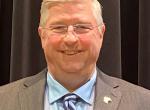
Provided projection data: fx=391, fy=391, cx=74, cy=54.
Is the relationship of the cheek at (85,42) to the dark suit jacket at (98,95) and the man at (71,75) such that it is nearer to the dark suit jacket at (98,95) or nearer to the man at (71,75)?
the man at (71,75)

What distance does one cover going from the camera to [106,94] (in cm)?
167

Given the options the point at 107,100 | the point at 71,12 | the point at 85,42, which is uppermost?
the point at 71,12

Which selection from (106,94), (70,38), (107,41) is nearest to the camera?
(70,38)

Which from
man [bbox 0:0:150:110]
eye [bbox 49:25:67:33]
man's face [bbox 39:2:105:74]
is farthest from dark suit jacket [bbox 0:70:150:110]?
eye [bbox 49:25:67:33]

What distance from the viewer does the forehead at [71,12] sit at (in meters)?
1.59

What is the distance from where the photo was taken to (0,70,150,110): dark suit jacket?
5.32 ft

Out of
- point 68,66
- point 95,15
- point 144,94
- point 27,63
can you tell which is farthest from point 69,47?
point 27,63

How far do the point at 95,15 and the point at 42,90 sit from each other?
0.39 meters

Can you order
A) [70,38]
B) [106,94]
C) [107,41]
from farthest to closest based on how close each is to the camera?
1. [107,41]
2. [106,94]
3. [70,38]

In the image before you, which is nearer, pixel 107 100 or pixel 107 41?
pixel 107 100

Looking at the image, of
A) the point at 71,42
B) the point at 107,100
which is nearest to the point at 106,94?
the point at 107,100

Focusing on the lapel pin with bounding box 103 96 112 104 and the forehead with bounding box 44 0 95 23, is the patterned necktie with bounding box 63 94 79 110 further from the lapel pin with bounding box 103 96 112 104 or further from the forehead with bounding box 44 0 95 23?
the forehead with bounding box 44 0 95 23

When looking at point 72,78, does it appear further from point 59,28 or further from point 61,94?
point 59,28

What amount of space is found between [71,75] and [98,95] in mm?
149
